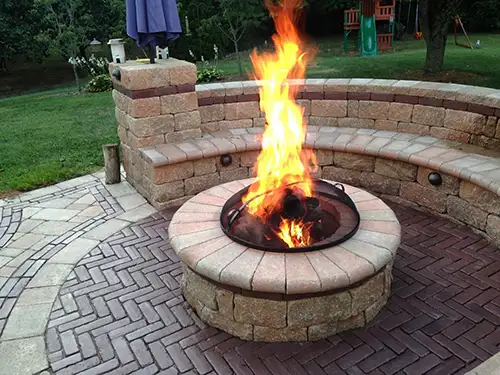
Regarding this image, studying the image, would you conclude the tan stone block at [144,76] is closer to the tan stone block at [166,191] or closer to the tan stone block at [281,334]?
the tan stone block at [166,191]

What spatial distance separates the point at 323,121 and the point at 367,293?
3.76 metres

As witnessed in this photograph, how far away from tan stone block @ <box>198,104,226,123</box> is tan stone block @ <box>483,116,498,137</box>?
139 inches

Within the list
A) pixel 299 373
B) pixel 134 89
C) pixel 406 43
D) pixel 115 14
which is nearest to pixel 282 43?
pixel 134 89

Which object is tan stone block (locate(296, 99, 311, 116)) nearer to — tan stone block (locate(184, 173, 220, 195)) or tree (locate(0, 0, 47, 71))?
tan stone block (locate(184, 173, 220, 195))

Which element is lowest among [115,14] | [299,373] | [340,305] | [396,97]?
[299,373]

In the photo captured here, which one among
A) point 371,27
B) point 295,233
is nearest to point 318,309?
point 295,233

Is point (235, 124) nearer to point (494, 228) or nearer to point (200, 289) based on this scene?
point (200, 289)

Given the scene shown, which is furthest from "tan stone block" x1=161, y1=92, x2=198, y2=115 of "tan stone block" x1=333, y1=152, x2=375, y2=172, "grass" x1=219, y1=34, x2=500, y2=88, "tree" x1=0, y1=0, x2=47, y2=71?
"tree" x1=0, y1=0, x2=47, y2=71

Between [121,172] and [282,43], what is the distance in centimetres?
331

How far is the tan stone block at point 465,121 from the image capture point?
212 inches

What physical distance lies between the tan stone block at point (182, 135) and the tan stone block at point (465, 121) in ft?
10.8

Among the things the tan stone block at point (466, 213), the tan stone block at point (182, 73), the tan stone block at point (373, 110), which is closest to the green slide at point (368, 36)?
the tan stone block at point (373, 110)

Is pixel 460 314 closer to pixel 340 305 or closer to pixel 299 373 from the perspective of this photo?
pixel 340 305

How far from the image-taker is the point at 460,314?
3.59m
